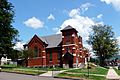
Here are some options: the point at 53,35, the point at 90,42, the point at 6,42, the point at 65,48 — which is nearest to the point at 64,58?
the point at 65,48

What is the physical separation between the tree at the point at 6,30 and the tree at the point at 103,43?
3873cm

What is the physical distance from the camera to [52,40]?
72.9 meters

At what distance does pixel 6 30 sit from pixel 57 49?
20049 mm

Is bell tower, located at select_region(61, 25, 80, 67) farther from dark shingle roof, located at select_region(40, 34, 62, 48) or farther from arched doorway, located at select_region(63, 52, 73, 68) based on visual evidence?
dark shingle roof, located at select_region(40, 34, 62, 48)

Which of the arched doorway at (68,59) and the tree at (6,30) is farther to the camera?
the arched doorway at (68,59)

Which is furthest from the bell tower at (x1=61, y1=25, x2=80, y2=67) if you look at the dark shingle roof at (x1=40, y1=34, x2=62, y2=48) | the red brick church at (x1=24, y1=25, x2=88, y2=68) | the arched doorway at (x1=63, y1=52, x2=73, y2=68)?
the dark shingle roof at (x1=40, y1=34, x2=62, y2=48)

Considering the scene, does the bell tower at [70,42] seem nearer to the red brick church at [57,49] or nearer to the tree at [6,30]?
the red brick church at [57,49]

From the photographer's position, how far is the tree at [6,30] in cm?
5173

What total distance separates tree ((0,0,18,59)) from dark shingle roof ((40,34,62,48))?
60.1 feet

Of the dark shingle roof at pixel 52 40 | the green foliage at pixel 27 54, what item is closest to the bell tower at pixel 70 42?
the dark shingle roof at pixel 52 40

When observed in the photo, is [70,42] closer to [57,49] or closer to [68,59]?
[68,59]

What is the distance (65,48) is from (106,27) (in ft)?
90.0

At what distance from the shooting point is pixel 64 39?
67.8 metres

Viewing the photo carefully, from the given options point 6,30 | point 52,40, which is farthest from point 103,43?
point 6,30
